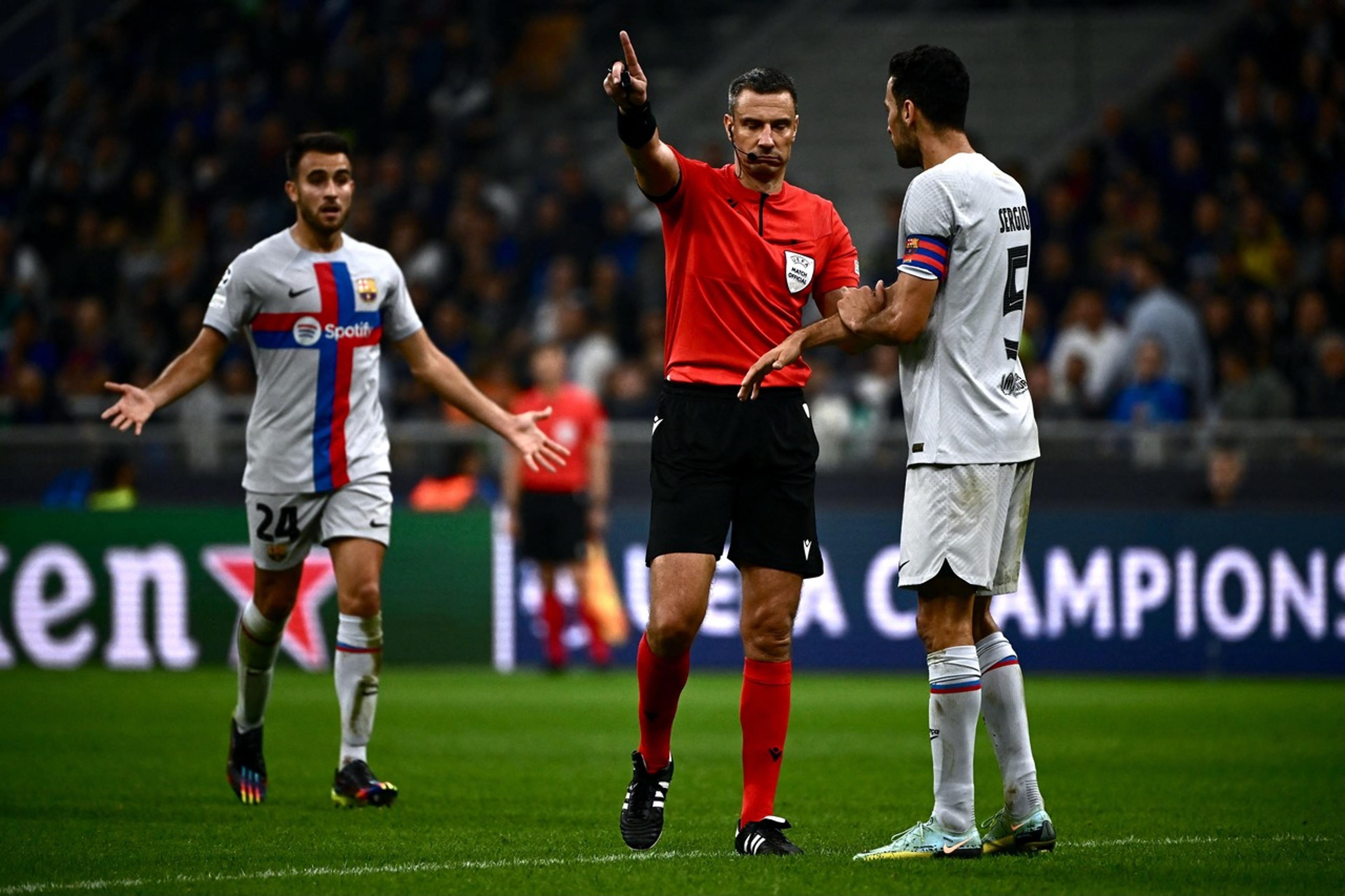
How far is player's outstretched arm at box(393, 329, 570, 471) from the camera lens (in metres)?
7.66

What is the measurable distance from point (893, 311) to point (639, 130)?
0.98 meters

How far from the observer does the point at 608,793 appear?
8133 mm

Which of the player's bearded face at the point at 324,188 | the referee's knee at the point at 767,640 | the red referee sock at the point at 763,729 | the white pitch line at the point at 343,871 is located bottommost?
the white pitch line at the point at 343,871

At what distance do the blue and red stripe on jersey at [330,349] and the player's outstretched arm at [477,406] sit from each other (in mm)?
286

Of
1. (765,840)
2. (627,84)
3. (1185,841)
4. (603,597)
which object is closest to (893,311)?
(627,84)

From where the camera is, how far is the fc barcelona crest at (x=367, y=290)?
8023 millimetres

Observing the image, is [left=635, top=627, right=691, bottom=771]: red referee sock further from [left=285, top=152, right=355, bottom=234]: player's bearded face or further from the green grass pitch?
[left=285, top=152, right=355, bottom=234]: player's bearded face

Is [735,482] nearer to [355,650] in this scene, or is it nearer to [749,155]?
[749,155]

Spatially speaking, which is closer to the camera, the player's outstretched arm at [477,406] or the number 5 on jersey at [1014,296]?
the number 5 on jersey at [1014,296]

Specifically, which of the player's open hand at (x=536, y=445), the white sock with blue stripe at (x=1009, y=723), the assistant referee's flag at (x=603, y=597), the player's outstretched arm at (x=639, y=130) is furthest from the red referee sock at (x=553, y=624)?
the white sock with blue stripe at (x=1009, y=723)

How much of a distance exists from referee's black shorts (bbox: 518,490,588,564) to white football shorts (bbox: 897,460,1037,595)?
9.24 meters

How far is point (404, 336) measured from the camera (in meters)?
8.23

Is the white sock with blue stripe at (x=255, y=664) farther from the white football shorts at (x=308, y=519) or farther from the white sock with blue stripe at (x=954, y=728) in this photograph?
the white sock with blue stripe at (x=954, y=728)

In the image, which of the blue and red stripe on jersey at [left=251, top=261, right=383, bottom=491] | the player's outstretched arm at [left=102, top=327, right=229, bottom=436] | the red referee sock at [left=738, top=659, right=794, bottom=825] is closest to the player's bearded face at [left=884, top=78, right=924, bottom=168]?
the red referee sock at [left=738, top=659, right=794, bottom=825]
